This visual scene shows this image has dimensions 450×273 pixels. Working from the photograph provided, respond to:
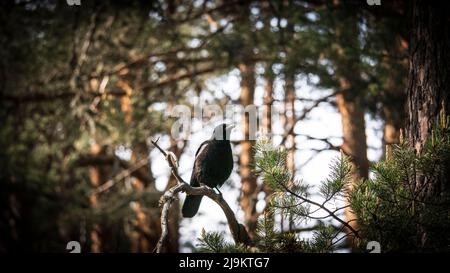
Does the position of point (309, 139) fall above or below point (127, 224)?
above

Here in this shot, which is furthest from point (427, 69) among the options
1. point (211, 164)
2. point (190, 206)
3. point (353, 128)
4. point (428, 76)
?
point (353, 128)

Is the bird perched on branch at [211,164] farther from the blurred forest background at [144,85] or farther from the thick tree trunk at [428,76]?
the thick tree trunk at [428,76]

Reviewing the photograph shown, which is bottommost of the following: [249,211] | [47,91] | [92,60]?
[249,211]

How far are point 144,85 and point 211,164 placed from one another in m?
3.62

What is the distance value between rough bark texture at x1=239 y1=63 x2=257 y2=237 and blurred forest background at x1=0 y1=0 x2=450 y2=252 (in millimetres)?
31

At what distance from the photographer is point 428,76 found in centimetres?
300

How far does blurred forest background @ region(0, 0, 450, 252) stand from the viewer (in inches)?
233

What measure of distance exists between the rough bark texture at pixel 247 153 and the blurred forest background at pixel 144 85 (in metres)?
0.03

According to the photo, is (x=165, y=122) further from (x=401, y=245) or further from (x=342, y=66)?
(x=401, y=245)

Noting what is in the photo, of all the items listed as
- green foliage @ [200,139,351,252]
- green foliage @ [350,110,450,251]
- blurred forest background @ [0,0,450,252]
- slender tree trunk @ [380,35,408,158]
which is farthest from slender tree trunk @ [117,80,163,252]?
green foliage @ [350,110,450,251]

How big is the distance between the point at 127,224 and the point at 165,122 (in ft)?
8.24
